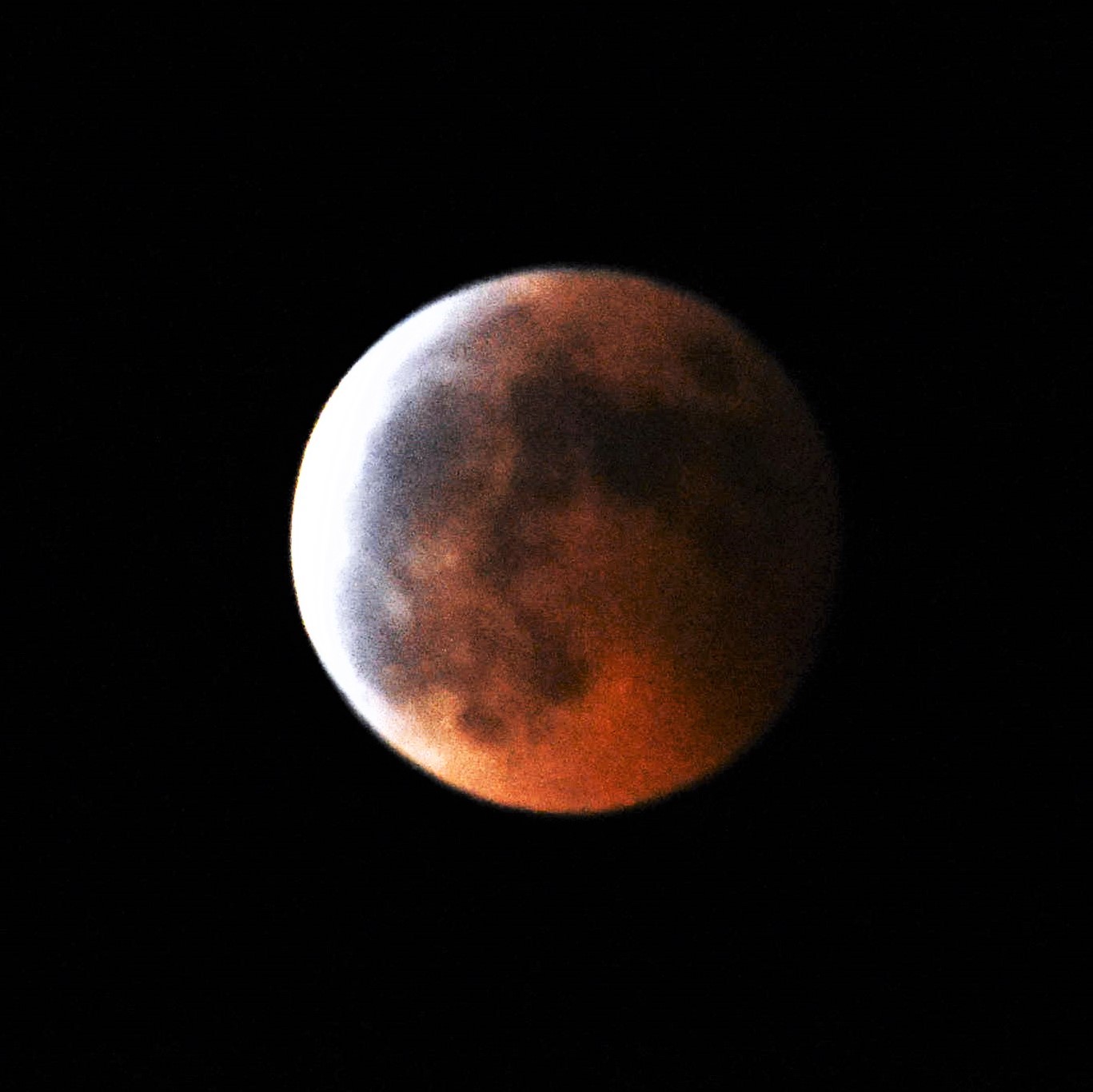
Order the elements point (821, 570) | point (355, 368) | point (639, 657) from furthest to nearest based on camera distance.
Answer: point (355, 368) → point (821, 570) → point (639, 657)

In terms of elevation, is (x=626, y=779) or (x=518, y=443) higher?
(x=518, y=443)

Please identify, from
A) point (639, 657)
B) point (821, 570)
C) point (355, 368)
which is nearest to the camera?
point (639, 657)

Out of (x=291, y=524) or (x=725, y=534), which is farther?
(x=291, y=524)

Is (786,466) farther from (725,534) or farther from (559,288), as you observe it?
(559,288)

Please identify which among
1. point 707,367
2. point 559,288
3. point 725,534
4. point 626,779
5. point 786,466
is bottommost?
point 626,779

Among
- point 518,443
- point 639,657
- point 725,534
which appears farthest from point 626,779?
point 518,443

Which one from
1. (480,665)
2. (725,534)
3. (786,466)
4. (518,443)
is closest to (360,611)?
(480,665)

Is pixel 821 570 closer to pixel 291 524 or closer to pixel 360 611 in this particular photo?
pixel 360 611
